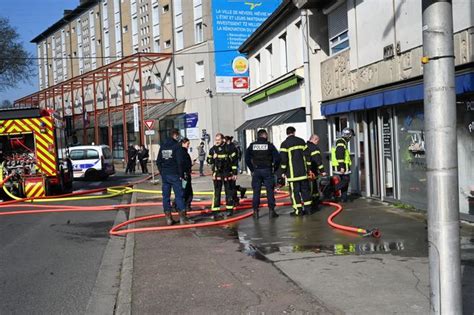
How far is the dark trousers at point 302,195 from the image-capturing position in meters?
10.7

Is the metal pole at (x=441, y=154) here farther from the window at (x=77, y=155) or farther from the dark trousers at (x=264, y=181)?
the window at (x=77, y=155)

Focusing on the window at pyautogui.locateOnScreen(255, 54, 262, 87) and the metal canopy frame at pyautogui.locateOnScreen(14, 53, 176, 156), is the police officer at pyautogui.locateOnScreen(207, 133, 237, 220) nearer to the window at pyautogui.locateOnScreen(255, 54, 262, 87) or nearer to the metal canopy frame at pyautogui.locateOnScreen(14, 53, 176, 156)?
the window at pyautogui.locateOnScreen(255, 54, 262, 87)

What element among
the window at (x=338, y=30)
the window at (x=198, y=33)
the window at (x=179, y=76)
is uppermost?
the window at (x=198, y=33)

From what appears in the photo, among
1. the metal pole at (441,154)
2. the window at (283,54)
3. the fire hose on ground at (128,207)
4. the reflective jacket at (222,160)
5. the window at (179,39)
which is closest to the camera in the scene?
the metal pole at (441,154)

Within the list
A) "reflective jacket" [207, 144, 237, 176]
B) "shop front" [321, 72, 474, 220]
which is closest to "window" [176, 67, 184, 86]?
"shop front" [321, 72, 474, 220]

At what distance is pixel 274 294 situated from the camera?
5387 mm

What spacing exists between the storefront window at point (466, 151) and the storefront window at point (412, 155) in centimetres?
112

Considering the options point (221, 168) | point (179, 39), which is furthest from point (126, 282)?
point (179, 39)

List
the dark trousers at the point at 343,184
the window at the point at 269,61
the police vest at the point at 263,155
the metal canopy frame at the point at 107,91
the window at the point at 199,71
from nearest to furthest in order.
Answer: the police vest at the point at 263,155, the dark trousers at the point at 343,184, the window at the point at 269,61, the window at the point at 199,71, the metal canopy frame at the point at 107,91

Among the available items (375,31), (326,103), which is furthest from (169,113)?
(375,31)

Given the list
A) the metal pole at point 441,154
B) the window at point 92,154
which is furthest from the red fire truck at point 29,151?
the metal pole at point 441,154

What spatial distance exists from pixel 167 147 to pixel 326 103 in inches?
230

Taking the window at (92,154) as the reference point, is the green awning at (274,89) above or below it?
above

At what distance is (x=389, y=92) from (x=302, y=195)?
265cm
